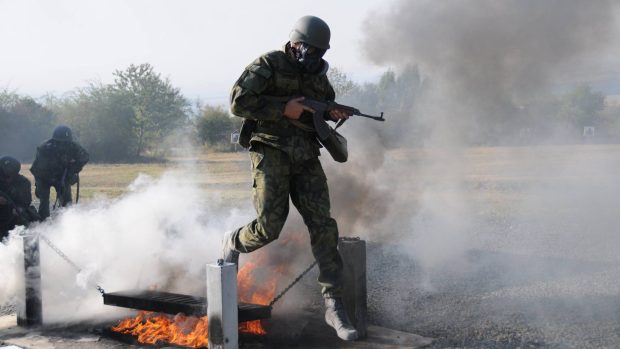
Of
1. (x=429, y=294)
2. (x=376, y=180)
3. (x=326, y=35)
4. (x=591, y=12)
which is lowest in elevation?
(x=429, y=294)

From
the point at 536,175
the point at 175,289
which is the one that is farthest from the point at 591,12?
the point at 536,175

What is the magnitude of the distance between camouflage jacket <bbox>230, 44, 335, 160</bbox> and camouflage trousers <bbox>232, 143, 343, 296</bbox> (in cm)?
8

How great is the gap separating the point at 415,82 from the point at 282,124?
15.2 feet

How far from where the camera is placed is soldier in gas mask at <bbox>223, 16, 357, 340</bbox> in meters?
4.16

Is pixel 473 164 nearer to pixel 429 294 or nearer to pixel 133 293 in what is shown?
pixel 429 294

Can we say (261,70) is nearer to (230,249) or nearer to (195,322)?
(230,249)

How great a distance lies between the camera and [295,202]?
4422mm

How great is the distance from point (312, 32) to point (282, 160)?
820 millimetres

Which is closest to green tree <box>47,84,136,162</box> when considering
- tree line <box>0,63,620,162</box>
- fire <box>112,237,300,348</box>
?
tree line <box>0,63,620,162</box>

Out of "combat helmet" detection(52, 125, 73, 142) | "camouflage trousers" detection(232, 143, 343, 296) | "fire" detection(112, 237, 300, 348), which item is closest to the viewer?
"camouflage trousers" detection(232, 143, 343, 296)

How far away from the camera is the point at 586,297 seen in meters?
5.10

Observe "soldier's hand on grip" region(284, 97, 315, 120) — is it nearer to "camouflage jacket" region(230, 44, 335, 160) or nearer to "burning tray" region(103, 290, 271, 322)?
"camouflage jacket" region(230, 44, 335, 160)

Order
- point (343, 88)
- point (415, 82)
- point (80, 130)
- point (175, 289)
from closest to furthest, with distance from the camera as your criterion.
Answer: point (175, 289)
point (415, 82)
point (343, 88)
point (80, 130)

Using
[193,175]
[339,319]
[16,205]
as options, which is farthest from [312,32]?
[193,175]
